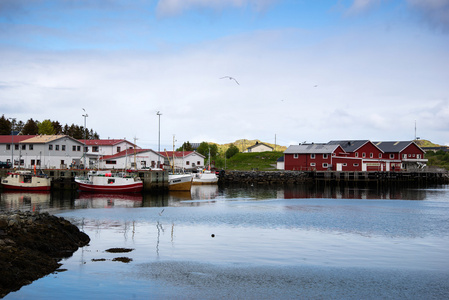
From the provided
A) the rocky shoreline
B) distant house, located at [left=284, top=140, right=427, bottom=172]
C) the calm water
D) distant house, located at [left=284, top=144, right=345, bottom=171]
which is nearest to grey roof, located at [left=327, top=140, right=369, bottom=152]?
distant house, located at [left=284, top=140, right=427, bottom=172]

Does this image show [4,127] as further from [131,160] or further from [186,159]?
[186,159]

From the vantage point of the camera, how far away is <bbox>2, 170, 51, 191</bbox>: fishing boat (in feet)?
235

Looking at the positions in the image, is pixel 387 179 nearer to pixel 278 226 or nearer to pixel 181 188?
pixel 181 188

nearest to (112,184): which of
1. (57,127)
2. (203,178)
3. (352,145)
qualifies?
(203,178)

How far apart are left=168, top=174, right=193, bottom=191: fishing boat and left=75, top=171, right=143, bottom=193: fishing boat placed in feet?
19.4

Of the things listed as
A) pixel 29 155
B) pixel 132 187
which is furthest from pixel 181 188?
pixel 29 155

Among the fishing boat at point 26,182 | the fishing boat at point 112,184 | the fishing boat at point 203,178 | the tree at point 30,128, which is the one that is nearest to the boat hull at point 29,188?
the fishing boat at point 26,182

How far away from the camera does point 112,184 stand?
69.1m

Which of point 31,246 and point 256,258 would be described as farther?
point 256,258

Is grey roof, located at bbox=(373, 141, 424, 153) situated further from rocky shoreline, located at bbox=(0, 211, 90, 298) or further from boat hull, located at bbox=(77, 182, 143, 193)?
rocky shoreline, located at bbox=(0, 211, 90, 298)

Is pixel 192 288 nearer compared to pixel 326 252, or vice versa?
pixel 192 288

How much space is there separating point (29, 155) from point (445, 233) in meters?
81.8

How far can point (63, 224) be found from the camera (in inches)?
1047

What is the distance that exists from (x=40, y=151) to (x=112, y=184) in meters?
29.4
